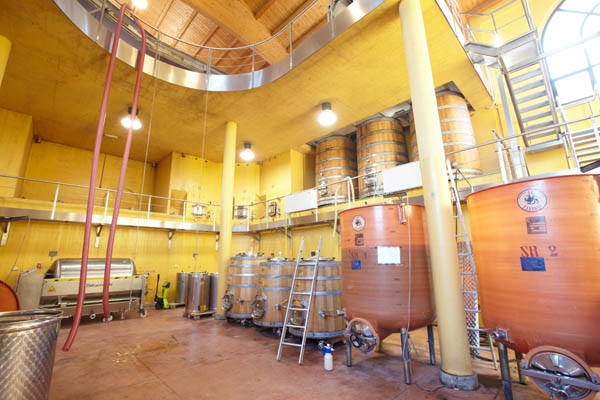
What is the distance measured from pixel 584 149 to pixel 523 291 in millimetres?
5747

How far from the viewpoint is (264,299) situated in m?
5.16

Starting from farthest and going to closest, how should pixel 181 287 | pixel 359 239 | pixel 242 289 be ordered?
pixel 181 287
pixel 242 289
pixel 359 239

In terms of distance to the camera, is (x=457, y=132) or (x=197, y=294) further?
(x=197, y=294)

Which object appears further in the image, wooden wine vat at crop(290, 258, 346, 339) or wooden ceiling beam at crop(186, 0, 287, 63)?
wooden ceiling beam at crop(186, 0, 287, 63)

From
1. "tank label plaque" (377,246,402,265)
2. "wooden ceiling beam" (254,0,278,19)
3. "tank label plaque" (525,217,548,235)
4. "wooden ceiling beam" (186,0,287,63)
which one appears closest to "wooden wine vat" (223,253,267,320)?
"tank label plaque" (377,246,402,265)

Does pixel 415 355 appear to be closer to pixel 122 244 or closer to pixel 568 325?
pixel 568 325

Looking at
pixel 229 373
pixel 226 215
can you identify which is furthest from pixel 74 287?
pixel 229 373

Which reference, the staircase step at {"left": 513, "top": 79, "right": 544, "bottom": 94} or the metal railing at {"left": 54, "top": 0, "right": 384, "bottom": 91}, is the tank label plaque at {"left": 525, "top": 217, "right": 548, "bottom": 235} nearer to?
the metal railing at {"left": 54, "top": 0, "right": 384, "bottom": 91}

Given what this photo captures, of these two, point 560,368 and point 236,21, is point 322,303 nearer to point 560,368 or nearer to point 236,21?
point 560,368

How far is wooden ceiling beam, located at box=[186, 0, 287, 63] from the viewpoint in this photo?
8203 mm

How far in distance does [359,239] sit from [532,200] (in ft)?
6.18

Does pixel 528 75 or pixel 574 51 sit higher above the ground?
pixel 574 51

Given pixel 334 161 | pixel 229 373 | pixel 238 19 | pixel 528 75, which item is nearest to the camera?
pixel 229 373

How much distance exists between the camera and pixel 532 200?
2441 mm
